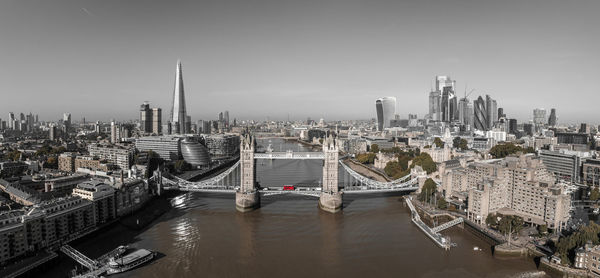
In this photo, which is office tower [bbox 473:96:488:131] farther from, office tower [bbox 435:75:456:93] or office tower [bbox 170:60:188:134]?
office tower [bbox 170:60:188:134]

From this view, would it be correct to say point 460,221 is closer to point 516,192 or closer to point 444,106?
point 516,192

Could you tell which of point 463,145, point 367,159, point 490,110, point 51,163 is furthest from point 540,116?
point 51,163

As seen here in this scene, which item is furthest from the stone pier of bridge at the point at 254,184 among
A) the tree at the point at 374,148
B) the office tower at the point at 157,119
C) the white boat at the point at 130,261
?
the office tower at the point at 157,119

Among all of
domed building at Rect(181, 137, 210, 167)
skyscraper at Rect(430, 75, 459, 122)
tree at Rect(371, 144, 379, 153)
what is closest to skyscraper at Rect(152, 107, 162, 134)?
domed building at Rect(181, 137, 210, 167)

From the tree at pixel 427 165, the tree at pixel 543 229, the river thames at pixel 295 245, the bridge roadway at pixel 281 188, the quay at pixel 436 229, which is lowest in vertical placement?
the river thames at pixel 295 245

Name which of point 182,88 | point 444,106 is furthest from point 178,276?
point 444,106

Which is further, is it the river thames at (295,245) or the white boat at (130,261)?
the river thames at (295,245)

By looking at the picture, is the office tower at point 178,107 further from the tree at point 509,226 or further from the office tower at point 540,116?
the office tower at point 540,116

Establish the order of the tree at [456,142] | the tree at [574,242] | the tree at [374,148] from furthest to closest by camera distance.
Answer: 1. the tree at [456,142]
2. the tree at [374,148]
3. the tree at [574,242]
